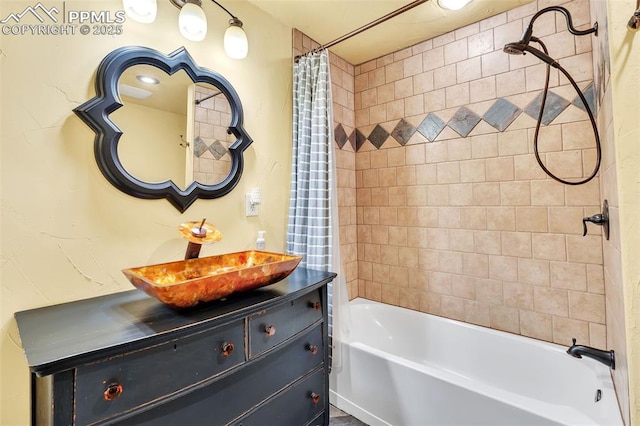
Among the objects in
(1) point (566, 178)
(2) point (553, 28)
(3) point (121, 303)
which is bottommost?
(3) point (121, 303)

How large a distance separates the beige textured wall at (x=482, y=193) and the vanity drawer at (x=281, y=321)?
1195 millimetres

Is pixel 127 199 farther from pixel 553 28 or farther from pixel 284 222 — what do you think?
pixel 553 28

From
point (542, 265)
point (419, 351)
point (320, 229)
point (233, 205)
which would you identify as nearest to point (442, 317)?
point (419, 351)

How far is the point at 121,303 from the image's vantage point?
112 cm

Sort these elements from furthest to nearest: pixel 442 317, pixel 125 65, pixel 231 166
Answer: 1. pixel 442 317
2. pixel 231 166
3. pixel 125 65

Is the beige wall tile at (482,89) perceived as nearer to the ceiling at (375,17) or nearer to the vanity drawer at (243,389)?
the ceiling at (375,17)

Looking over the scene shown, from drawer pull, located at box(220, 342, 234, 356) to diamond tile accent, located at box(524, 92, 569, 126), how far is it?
204 cm

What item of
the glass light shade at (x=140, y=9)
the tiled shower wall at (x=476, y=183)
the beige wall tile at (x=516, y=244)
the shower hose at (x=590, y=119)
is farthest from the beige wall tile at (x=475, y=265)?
the glass light shade at (x=140, y=9)

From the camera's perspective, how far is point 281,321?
1.21 metres

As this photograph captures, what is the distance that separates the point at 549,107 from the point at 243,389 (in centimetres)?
215

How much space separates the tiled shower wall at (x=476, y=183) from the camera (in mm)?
1676

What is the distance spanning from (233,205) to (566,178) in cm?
190

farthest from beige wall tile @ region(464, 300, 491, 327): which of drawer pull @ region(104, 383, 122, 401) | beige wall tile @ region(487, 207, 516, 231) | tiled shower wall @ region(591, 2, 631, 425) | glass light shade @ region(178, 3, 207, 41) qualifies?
glass light shade @ region(178, 3, 207, 41)

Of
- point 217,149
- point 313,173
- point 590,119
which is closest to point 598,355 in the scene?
point 590,119
